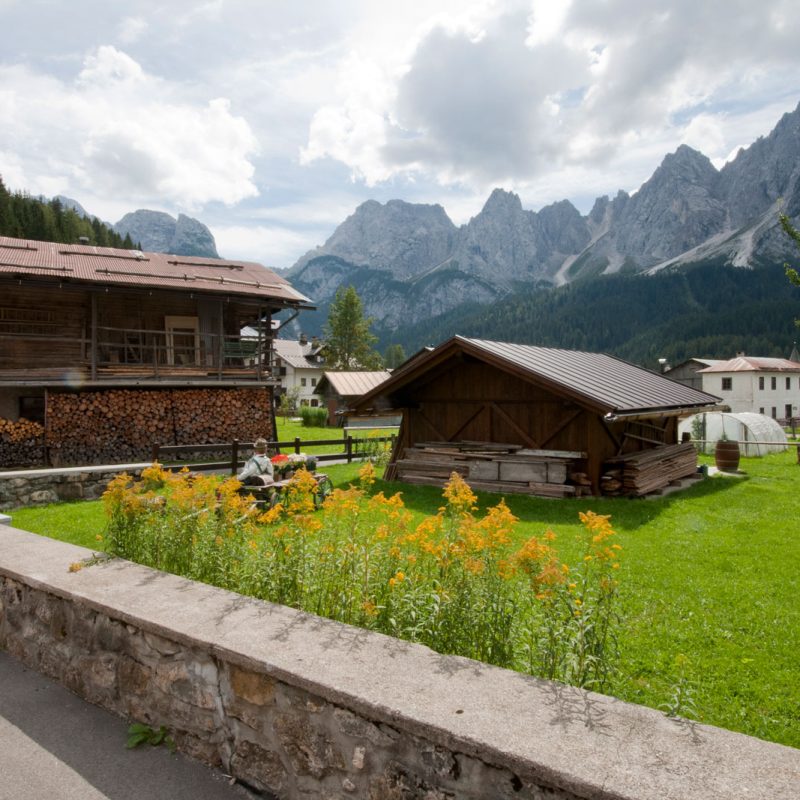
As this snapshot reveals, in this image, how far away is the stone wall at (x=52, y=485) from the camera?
37.7ft

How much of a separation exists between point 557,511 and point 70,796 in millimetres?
9995

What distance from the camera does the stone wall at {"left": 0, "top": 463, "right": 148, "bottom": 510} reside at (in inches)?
452

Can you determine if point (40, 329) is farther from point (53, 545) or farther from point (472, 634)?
point (472, 634)

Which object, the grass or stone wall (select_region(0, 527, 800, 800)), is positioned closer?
stone wall (select_region(0, 527, 800, 800))

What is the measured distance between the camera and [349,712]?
2.63 m

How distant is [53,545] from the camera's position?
5391 mm

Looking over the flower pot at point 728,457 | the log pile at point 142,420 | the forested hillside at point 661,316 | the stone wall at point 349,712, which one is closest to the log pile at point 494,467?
the flower pot at point 728,457

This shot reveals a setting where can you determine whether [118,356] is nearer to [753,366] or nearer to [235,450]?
[235,450]

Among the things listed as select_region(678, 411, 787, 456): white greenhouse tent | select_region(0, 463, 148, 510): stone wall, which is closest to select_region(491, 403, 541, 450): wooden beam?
select_region(0, 463, 148, 510): stone wall

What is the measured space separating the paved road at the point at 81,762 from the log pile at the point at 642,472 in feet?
37.9

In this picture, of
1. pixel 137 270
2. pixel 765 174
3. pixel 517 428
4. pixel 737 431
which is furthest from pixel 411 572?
pixel 765 174

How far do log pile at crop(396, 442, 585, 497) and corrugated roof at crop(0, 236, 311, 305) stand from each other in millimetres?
9703

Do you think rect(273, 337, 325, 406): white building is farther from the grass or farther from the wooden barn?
the grass

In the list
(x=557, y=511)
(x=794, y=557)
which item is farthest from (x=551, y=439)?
(x=794, y=557)
